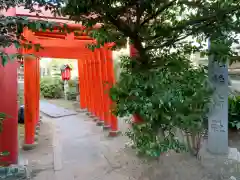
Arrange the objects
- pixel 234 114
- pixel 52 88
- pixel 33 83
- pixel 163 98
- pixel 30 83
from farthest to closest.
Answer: pixel 52 88, pixel 33 83, pixel 30 83, pixel 234 114, pixel 163 98

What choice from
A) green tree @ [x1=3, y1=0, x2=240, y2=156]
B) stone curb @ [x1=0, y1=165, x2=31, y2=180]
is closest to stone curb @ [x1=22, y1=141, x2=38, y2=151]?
stone curb @ [x1=0, y1=165, x2=31, y2=180]

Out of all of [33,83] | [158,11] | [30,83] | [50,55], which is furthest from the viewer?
[50,55]

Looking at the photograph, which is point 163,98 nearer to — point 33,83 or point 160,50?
point 160,50

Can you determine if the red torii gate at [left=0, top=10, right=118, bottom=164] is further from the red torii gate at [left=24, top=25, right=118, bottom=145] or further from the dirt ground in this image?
the dirt ground

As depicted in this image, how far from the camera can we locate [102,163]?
4812 mm

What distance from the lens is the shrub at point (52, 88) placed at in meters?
18.1

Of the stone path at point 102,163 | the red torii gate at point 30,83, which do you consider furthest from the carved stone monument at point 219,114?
the red torii gate at point 30,83

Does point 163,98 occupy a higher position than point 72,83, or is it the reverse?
point 163,98

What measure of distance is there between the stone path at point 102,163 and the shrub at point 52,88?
10.6 meters

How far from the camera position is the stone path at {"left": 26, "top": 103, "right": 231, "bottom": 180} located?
11.4ft

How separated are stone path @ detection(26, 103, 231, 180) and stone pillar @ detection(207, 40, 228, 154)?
45cm

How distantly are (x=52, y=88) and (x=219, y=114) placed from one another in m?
15.6

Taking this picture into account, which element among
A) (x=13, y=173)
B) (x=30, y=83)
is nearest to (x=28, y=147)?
(x=30, y=83)

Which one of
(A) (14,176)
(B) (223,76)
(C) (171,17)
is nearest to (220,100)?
(B) (223,76)
